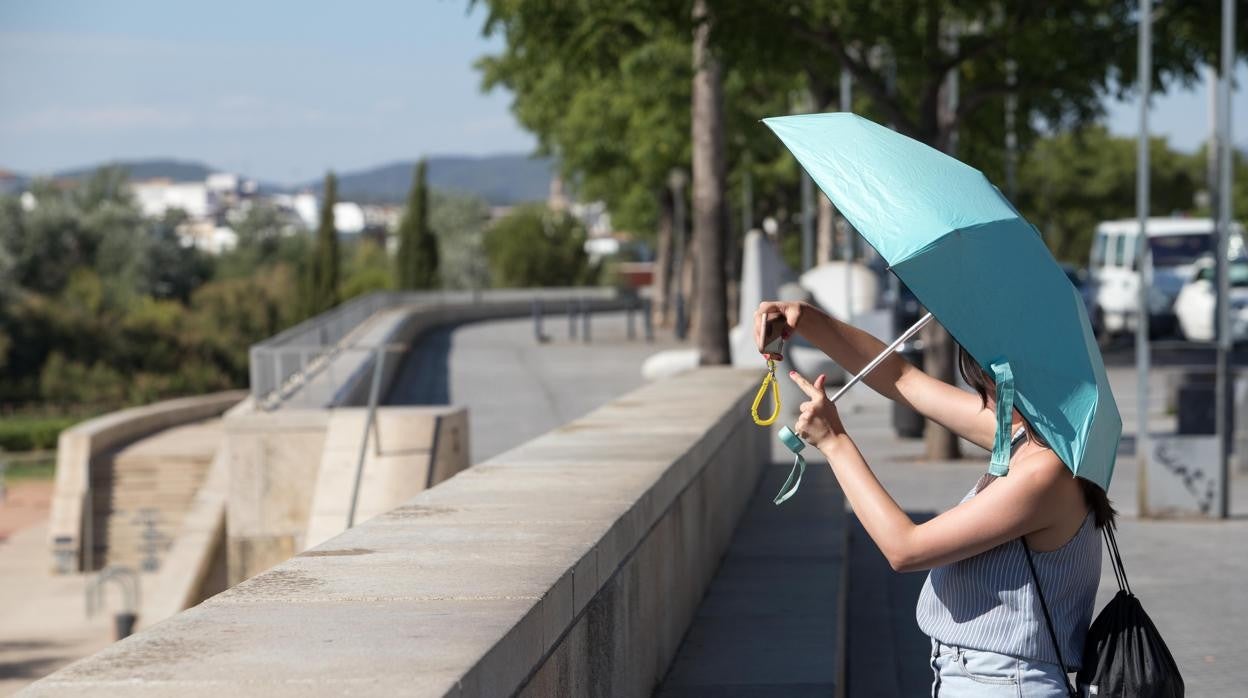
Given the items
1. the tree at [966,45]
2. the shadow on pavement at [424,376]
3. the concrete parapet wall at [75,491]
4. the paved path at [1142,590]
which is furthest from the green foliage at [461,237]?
the paved path at [1142,590]

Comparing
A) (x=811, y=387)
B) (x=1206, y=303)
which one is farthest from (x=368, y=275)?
(x=811, y=387)

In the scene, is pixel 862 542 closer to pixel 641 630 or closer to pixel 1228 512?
pixel 1228 512

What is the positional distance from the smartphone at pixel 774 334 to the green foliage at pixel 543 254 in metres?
74.0

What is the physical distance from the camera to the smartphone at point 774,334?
12.5 ft

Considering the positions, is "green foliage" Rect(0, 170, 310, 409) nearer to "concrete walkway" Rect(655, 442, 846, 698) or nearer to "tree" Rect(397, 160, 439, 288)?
"tree" Rect(397, 160, 439, 288)

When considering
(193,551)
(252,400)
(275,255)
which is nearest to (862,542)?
(252,400)

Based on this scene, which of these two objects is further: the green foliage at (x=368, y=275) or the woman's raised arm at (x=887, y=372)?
the green foliage at (x=368, y=275)

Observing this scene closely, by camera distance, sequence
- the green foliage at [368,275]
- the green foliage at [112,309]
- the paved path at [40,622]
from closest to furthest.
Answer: the paved path at [40,622] < the green foliage at [112,309] < the green foliage at [368,275]

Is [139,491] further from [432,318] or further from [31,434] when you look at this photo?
[31,434]

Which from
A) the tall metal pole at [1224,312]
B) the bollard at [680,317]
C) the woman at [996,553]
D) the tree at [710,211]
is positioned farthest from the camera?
the bollard at [680,317]

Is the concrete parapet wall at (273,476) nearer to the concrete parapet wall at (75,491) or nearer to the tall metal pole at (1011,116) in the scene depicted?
the tall metal pole at (1011,116)

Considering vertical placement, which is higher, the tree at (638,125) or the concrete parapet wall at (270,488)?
the tree at (638,125)

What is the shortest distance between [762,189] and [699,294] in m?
22.1

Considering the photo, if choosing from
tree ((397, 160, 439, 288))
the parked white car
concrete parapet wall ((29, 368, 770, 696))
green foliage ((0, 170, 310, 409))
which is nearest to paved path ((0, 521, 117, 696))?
concrete parapet wall ((29, 368, 770, 696))
